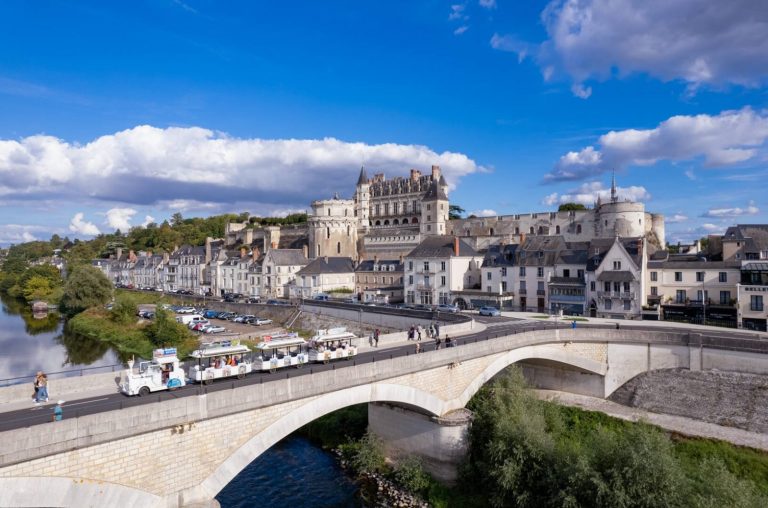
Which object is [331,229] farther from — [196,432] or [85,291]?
[196,432]

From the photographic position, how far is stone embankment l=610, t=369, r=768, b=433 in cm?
2420

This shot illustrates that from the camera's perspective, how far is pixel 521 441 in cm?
1955

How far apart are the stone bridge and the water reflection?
27098 millimetres

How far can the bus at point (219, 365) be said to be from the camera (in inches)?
666

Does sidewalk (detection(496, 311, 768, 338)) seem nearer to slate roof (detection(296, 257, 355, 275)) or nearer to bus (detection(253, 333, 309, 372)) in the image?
bus (detection(253, 333, 309, 372))

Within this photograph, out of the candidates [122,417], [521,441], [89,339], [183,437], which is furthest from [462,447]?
[89,339]

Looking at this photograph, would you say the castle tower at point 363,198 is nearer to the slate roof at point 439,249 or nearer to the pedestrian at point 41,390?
the slate roof at point 439,249

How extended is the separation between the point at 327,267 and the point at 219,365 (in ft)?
152

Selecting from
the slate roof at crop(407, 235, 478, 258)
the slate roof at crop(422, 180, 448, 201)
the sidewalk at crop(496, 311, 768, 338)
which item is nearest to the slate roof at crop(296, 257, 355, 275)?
the slate roof at crop(407, 235, 478, 258)

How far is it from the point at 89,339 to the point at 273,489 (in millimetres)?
39644

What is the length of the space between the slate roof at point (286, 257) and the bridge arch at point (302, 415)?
159 feet

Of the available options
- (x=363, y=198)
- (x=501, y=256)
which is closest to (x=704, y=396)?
(x=501, y=256)

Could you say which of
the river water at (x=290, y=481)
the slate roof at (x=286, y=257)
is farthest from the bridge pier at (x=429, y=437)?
the slate roof at (x=286, y=257)

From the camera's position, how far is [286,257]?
223ft
